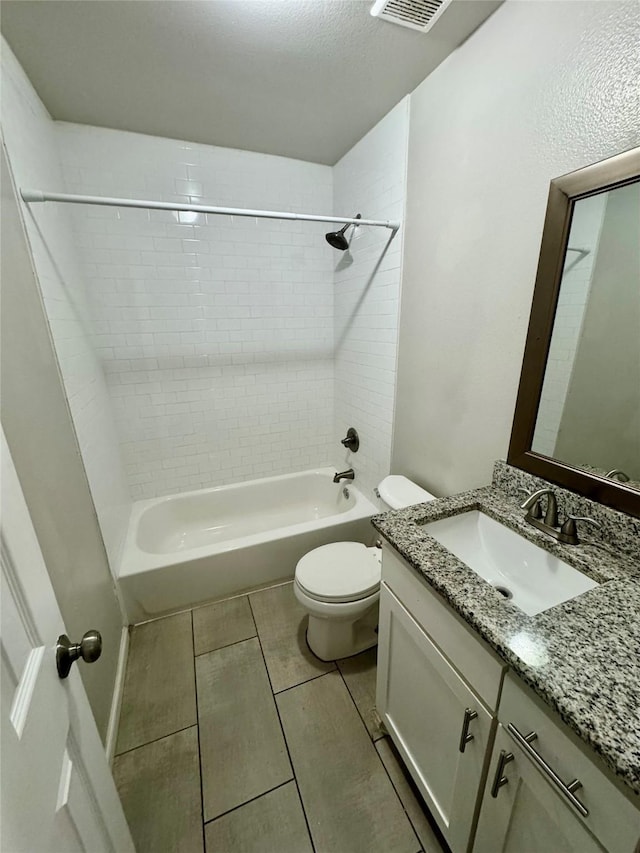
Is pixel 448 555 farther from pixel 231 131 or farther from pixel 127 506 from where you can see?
pixel 231 131

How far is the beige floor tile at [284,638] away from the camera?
1.50m

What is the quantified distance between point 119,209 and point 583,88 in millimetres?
2062

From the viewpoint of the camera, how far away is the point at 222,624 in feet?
5.76

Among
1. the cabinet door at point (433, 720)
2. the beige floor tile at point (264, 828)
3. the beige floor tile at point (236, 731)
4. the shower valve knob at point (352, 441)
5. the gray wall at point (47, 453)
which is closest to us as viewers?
the cabinet door at point (433, 720)

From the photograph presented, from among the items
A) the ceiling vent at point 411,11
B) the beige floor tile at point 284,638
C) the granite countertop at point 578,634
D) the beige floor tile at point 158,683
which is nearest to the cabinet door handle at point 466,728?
the granite countertop at point 578,634

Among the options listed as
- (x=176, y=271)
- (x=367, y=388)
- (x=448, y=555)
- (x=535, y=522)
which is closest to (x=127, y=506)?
(x=176, y=271)

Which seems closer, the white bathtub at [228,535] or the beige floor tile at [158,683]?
the beige floor tile at [158,683]

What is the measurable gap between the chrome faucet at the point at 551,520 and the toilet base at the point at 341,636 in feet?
2.68

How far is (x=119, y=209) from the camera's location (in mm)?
1843

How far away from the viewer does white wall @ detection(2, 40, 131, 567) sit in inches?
48.5

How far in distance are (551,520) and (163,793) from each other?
5.07 feet

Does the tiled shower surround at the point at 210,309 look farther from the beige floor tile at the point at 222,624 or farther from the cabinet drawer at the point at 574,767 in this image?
the cabinet drawer at the point at 574,767

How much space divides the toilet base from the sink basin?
0.61m

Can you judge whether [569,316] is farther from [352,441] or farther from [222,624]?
[222,624]
